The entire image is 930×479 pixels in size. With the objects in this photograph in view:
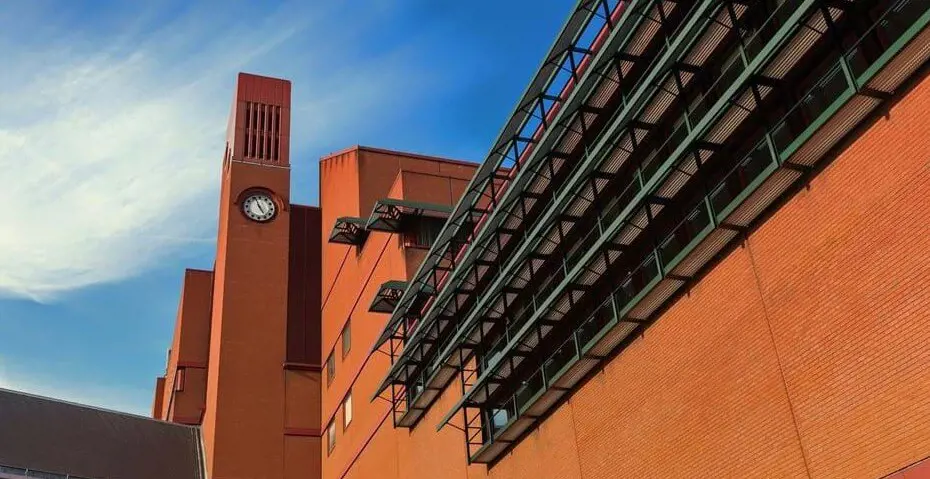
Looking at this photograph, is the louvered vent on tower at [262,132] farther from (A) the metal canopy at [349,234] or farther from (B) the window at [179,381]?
(A) the metal canopy at [349,234]

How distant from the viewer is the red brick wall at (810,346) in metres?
12.9

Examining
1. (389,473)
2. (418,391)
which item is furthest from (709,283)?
(389,473)

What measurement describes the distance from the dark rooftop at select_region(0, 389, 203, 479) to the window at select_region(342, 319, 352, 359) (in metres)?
14.8

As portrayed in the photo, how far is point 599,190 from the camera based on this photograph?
20.9m

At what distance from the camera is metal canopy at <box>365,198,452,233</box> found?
33812mm

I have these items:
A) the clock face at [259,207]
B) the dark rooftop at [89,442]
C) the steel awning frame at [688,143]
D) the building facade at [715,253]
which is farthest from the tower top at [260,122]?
the steel awning frame at [688,143]

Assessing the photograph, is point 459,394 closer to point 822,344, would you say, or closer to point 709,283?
point 709,283

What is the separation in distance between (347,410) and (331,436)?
3.94m

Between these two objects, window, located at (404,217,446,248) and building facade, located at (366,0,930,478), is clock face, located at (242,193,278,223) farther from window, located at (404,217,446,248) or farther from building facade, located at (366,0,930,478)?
building facade, located at (366,0,930,478)

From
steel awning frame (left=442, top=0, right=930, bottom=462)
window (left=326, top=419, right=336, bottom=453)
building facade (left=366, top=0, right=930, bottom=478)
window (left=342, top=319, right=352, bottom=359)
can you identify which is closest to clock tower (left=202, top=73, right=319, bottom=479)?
window (left=326, top=419, right=336, bottom=453)

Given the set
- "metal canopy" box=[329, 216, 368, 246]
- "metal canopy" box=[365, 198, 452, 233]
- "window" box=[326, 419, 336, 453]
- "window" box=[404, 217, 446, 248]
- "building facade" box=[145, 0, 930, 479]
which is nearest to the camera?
"building facade" box=[145, 0, 930, 479]

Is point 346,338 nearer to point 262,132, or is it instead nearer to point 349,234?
point 349,234

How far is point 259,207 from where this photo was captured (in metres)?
53.7

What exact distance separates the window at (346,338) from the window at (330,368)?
2301 millimetres
